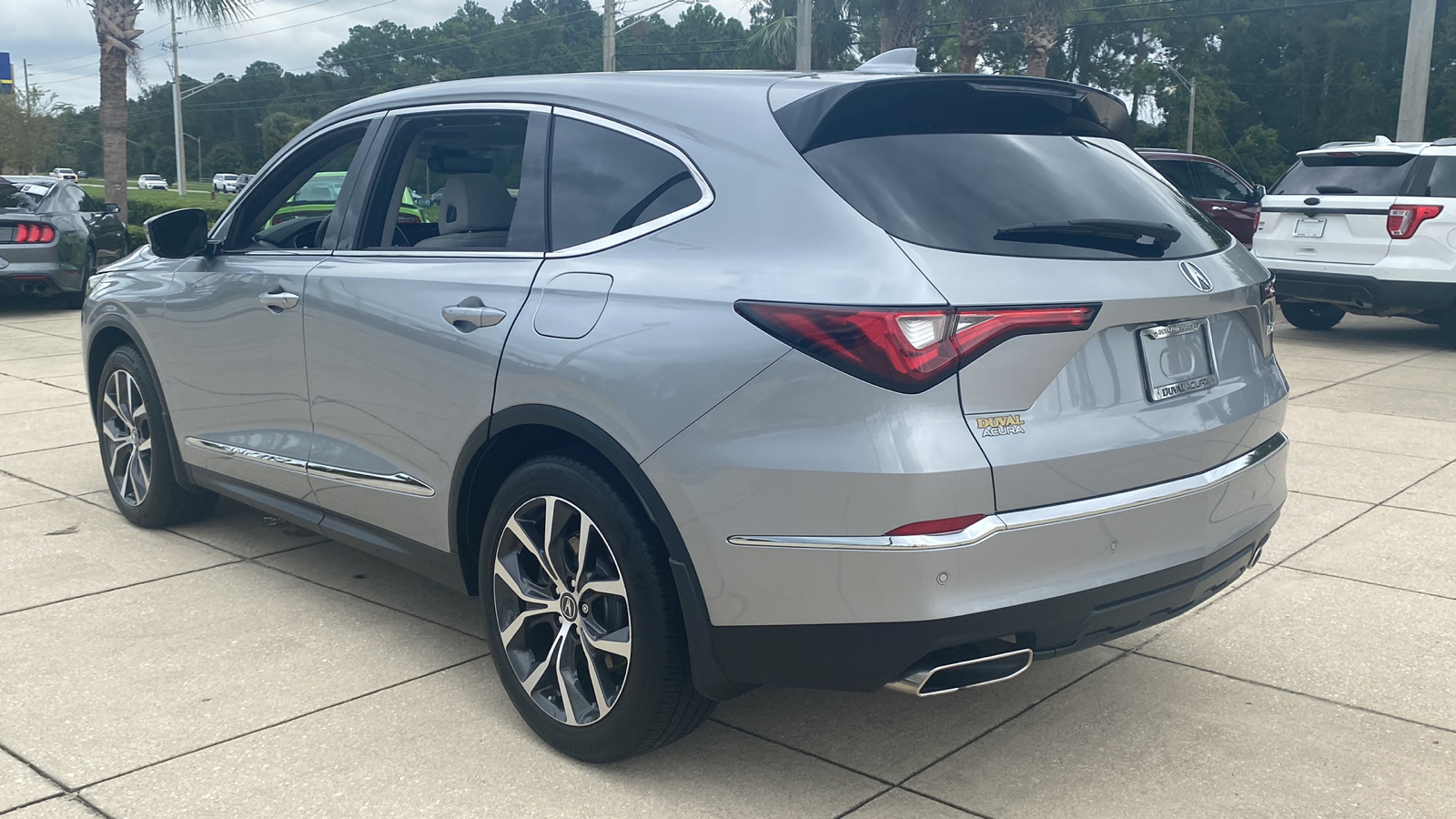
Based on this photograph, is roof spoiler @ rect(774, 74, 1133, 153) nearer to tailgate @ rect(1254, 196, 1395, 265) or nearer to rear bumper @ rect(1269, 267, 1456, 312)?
rear bumper @ rect(1269, 267, 1456, 312)

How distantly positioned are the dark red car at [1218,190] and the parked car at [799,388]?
45.2 ft

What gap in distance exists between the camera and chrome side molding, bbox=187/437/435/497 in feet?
12.3

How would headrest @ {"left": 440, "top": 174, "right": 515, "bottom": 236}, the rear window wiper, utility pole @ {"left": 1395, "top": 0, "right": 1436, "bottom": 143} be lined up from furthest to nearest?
utility pole @ {"left": 1395, "top": 0, "right": 1436, "bottom": 143} → headrest @ {"left": 440, "top": 174, "right": 515, "bottom": 236} → the rear window wiper

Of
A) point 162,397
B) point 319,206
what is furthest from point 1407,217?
point 162,397

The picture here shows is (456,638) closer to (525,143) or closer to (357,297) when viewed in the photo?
(357,297)

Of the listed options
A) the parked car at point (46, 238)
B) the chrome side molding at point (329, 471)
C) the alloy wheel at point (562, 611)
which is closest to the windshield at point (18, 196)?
the parked car at point (46, 238)

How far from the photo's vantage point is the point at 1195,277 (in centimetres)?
311

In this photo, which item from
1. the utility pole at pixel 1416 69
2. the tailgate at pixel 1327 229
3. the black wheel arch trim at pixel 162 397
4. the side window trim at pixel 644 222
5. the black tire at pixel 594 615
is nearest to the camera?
the black tire at pixel 594 615

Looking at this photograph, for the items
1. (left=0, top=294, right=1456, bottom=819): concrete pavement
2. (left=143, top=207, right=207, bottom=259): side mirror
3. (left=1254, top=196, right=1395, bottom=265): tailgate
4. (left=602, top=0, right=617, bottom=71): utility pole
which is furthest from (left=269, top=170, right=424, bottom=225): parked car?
(left=602, top=0, right=617, bottom=71): utility pole

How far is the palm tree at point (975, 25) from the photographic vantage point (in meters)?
24.2

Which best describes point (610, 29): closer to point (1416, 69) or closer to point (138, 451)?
point (1416, 69)

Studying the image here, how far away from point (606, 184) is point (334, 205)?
1.41 metres

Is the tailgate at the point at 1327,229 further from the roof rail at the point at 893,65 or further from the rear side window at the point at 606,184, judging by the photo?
the rear side window at the point at 606,184

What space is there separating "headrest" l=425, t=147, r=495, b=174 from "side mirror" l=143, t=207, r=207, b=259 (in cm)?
122
